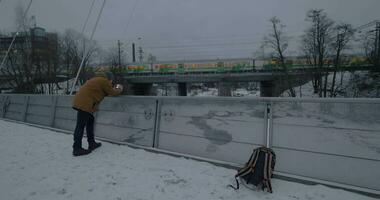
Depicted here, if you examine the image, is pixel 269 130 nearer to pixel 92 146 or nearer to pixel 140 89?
pixel 92 146

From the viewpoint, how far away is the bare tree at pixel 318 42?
113 feet

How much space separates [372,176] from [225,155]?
213 centimetres

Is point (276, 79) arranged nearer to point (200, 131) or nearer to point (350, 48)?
point (350, 48)

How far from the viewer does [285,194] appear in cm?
368

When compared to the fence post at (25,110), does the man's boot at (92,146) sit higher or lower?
lower

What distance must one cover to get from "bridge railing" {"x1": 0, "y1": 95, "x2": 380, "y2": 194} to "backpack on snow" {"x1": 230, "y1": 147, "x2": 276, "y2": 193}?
508mm

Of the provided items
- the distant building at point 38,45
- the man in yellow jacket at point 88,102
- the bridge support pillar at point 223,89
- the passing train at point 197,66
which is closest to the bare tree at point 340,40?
the passing train at point 197,66

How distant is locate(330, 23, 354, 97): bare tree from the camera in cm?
3409

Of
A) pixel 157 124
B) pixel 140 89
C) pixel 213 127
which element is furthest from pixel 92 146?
pixel 140 89

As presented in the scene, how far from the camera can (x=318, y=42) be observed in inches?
1366

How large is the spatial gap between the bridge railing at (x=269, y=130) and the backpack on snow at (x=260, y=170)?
0.51 meters

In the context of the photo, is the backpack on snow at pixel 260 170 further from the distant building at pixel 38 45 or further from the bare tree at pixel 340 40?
the bare tree at pixel 340 40

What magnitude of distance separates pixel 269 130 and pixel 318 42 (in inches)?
1350

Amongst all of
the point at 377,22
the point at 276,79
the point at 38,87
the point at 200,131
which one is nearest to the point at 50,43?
the point at 38,87
